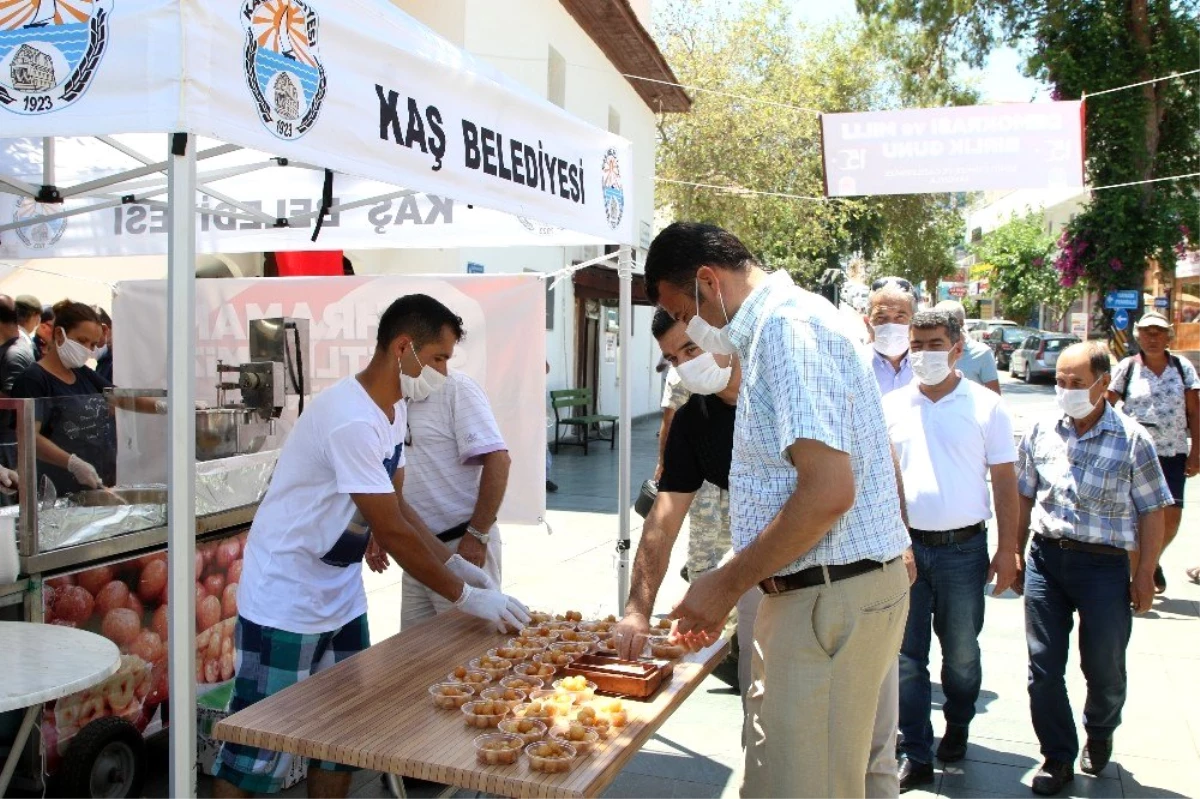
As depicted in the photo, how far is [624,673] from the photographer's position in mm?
2738

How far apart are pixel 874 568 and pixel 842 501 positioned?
1.11 feet

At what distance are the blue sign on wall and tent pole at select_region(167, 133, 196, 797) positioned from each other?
79.6 feet

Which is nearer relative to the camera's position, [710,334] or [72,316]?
[710,334]

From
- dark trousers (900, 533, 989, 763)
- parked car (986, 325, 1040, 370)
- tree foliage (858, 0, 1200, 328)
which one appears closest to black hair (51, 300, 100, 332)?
dark trousers (900, 533, 989, 763)

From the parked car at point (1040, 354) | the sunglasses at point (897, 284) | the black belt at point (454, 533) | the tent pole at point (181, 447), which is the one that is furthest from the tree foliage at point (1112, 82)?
the tent pole at point (181, 447)

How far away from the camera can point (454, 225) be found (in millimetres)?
5242

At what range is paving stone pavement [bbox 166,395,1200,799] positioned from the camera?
13.6 feet

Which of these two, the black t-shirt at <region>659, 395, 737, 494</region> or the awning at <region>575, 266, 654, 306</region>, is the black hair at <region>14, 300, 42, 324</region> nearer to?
the black t-shirt at <region>659, 395, 737, 494</region>

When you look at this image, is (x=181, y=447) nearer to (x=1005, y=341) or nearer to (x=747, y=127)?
(x=747, y=127)

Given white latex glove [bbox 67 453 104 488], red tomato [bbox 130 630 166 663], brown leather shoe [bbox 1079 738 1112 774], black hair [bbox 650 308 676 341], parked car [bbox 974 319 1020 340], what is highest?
parked car [bbox 974 319 1020 340]

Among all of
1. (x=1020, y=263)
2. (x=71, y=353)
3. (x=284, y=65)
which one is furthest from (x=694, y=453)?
(x=1020, y=263)

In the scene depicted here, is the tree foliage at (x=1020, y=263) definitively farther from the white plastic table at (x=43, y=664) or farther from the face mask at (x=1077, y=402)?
the white plastic table at (x=43, y=664)

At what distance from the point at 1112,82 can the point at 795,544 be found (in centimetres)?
2267

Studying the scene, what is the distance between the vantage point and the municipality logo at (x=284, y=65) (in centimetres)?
239
